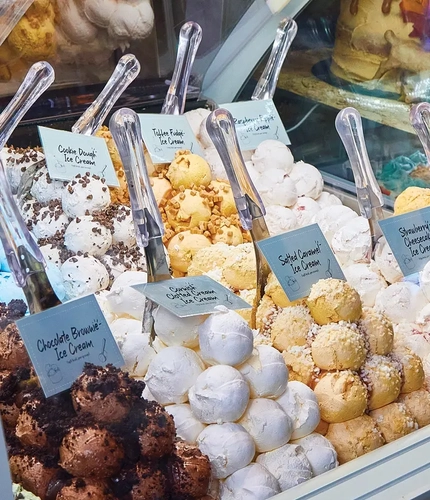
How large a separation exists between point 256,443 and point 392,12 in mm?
1602

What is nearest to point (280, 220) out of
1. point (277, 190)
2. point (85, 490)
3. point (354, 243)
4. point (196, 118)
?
point (277, 190)

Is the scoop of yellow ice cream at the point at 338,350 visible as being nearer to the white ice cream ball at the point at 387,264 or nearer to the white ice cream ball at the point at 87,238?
the white ice cream ball at the point at 387,264

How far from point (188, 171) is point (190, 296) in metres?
0.74

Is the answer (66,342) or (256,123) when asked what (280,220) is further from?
(66,342)

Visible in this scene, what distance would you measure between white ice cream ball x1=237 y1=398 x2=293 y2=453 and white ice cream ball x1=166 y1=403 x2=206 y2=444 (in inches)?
2.5

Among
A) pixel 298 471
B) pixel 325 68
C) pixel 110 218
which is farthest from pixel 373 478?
pixel 325 68

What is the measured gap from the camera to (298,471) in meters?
1.12

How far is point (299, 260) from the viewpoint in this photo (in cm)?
138

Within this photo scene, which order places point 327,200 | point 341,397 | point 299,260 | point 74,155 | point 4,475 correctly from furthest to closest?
point 327,200, point 74,155, point 299,260, point 341,397, point 4,475

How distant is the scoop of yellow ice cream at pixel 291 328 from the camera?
4.30 ft

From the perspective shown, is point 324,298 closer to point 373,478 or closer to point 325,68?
point 373,478

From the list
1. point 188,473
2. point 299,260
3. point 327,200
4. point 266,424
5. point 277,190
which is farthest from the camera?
point 327,200

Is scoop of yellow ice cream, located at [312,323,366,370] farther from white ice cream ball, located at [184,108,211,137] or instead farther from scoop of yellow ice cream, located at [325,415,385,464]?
white ice cream ball, located at [184,108,211,137]

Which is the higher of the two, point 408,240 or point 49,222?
point 49,222
